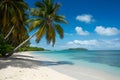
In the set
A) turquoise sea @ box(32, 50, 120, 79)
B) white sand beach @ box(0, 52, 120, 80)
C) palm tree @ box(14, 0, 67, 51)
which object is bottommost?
white sand beach @ box(0, 52, 120, 80)

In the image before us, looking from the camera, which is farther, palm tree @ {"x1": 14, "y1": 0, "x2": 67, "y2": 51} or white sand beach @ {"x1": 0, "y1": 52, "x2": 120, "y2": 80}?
palm tree @ {"x1": 14, "y1": 0, "x2": 67, "y2": 51}

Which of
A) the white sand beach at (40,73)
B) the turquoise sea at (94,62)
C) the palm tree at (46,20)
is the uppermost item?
the palm tree at (46,20)

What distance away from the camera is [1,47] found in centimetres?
2058

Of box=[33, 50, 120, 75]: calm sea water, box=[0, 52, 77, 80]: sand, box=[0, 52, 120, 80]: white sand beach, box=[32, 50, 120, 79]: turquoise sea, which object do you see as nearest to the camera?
box=[0, 52, 77, 80]: sand

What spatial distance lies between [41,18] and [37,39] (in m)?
2.00

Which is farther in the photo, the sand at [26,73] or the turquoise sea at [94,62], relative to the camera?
the turquoise sea at [94,62]

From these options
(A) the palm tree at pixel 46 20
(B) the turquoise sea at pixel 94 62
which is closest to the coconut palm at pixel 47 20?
(A) the palm tree at pixel 46 20

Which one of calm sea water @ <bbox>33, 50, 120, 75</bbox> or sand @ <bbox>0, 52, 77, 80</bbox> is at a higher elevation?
calm sea water @ <bbox>33, 50, 120, 75</bbox>

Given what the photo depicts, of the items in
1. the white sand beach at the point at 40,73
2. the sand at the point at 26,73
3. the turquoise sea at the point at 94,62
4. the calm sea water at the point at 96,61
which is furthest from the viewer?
the calm sea water at the point at 96,61

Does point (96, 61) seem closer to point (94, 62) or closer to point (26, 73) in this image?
point (94, 62)

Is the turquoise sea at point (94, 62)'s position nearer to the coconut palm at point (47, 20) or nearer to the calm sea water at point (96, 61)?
the calm sea water at point (96, 61)

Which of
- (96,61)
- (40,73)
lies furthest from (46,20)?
(96,61)

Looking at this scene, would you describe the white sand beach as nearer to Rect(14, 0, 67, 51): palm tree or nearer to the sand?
the sand

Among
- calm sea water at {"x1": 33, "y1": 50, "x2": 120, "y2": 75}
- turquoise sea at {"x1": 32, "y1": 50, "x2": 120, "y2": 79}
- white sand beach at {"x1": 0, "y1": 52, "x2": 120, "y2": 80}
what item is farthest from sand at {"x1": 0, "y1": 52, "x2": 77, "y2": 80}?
calm sea water at {"x1": 33, "y1": 50, "x2": 120, "y2": 75}
